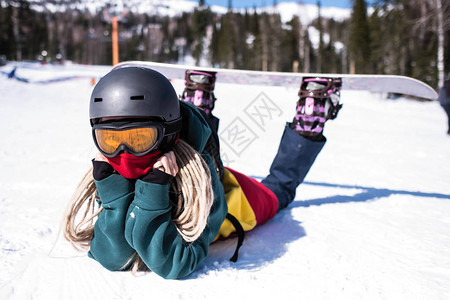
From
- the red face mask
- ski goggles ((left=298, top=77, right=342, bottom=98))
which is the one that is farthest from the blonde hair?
ski goggles ((left=298, top=77, right=342, bottom=98))

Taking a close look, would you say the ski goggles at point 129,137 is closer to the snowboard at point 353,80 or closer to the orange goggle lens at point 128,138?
the orange goggle lens at point 128,138

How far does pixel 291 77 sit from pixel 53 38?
74066 mm

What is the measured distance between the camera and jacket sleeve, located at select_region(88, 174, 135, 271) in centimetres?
125

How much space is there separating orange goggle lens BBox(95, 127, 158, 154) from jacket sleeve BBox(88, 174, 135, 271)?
125 mm

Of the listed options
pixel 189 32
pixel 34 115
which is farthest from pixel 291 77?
pixel 189 32

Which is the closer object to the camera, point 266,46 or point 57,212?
point 57,212

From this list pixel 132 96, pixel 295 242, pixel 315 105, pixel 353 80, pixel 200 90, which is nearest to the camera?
pixel 132 96

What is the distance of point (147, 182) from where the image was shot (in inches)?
47.1

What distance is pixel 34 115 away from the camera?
7.91m

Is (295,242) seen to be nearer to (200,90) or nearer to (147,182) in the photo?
(147,182)

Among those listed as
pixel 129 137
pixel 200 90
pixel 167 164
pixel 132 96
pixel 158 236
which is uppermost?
pixel 200 90

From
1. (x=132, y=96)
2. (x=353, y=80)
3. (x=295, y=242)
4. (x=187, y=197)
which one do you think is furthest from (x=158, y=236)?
(x=353, y=80)

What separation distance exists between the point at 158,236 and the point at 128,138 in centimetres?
38

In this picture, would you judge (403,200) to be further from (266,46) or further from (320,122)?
(266,46)
